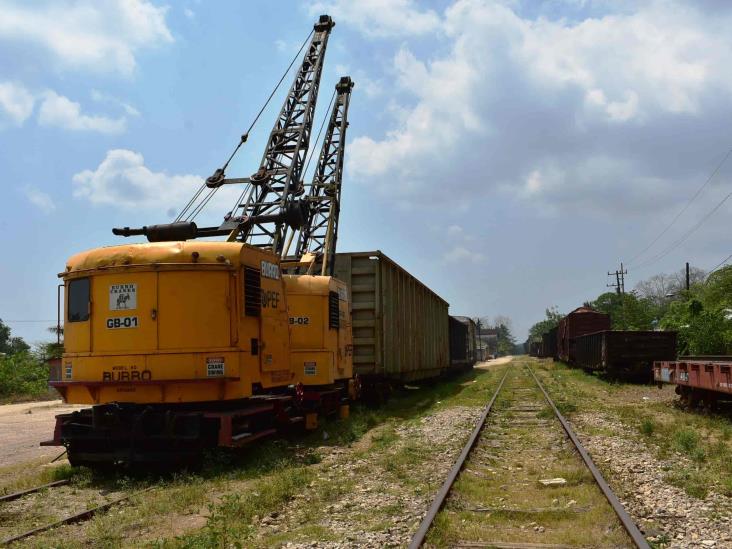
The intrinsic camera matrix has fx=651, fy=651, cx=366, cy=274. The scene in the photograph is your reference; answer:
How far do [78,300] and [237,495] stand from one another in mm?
3997

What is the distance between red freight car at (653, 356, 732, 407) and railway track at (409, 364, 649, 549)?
2.81m

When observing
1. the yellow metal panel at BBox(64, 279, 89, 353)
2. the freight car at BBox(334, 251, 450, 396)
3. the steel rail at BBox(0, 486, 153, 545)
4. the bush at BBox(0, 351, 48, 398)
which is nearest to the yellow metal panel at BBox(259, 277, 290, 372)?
the yellow metal panel at BBox(64, 279, 89, 353)

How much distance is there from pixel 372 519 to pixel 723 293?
1534 inches

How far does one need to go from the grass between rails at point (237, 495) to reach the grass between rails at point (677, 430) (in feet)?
10.9

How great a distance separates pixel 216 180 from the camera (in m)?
25.3

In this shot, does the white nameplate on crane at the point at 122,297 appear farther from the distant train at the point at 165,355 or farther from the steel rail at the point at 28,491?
the steel rail at the point at 28,491

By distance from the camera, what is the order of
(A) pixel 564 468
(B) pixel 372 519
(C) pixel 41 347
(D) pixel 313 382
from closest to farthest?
(B) pixel 372 519 < (A) pixel 564 468 < (D) pixel 313 382 < (C) pixel 41 347

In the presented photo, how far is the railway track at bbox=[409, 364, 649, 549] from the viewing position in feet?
17.5

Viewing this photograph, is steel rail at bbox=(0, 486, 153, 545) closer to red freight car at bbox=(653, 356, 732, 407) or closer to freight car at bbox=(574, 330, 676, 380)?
red freight car at bbox=(653, 356, 732, 407)

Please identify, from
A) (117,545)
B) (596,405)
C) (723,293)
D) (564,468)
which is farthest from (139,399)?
(723,293)

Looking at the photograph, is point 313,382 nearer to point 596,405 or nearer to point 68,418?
point 68,418

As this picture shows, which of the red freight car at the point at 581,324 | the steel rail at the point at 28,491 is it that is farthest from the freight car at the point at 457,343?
the steel rail at the point at 28,491

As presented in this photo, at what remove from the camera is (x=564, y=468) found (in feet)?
27.3

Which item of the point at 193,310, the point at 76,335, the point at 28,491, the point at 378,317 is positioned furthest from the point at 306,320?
the point at 28,491
